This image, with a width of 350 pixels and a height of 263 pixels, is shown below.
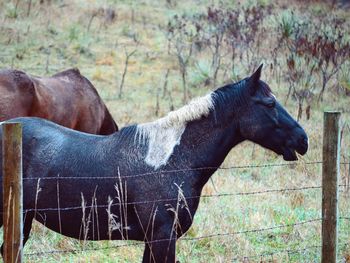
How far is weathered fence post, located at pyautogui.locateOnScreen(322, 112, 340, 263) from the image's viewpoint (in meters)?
4.18

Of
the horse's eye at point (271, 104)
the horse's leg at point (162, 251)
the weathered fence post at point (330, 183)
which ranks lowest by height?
the horse's leg at point (162, 251)

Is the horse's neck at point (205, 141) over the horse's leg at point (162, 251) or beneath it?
over

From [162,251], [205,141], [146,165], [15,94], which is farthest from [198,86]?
[162,251]

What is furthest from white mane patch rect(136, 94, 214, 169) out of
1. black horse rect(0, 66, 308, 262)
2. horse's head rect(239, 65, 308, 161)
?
horse's head rect(239, 65, 308, 161)

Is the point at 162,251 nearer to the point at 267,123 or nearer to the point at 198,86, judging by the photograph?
the point at 267,123

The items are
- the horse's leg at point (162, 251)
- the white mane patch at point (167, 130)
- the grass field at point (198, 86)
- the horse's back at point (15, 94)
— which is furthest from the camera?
the horse's back at point (15, 94)

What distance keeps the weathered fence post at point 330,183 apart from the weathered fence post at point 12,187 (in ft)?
7.30

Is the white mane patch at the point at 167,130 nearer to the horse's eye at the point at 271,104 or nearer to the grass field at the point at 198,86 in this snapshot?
the horse's eye at the point at 271,104

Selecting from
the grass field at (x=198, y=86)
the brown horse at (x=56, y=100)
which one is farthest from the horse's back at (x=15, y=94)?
the grass field at (x=198, y=86)

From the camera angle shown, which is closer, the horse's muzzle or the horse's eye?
the horse's eye

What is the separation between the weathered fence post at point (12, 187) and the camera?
3.18 metres

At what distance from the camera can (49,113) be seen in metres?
7.67

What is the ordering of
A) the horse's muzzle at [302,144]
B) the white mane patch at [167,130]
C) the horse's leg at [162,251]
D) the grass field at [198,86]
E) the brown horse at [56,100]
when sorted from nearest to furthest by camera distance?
1. the horse's leg at [162,251]
2. the white mane patch at [167,130]
3. the horse's muzzle at [302,144]
4. the grass field at [198,86]
5. the brown horse at [56,100]

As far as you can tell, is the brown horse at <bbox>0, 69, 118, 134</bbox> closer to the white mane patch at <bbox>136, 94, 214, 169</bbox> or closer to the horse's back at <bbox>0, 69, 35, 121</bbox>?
the horse's back at <bbox>0, 69, 35, 121</bbox>
